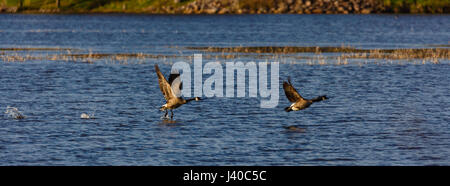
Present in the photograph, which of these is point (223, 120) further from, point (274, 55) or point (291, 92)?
point (274, 55)

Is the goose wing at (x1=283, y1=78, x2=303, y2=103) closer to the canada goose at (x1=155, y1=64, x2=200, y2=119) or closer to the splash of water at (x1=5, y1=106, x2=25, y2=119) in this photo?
the canada goose at (x1=155, y1=64, x2=200, y2=119)

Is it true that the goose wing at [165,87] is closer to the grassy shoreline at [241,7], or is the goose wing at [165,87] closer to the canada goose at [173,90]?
the canada goose at [173,90]

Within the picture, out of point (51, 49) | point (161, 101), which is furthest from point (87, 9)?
point (161, 101)

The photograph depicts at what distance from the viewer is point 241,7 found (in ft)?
479

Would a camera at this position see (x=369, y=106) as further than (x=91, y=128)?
Yes

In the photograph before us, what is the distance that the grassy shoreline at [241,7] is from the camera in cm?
14050

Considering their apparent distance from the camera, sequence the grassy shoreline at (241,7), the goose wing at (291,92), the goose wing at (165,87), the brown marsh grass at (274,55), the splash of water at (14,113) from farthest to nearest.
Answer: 1. the grassy shoreline at (241,7)
2. the brown marsh grass at (274,55)
3. the splash of water at (14,113)
4. the goose wing at (165,87)
5. the goose wing at (291,92)

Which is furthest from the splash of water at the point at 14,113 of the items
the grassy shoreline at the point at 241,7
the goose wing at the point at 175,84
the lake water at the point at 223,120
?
the grassy shoreline at the point at 241,7

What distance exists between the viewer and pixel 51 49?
214 feet

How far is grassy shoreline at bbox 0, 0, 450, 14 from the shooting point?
140500 millimetres

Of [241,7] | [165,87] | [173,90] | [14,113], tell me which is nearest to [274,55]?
[14,113]
